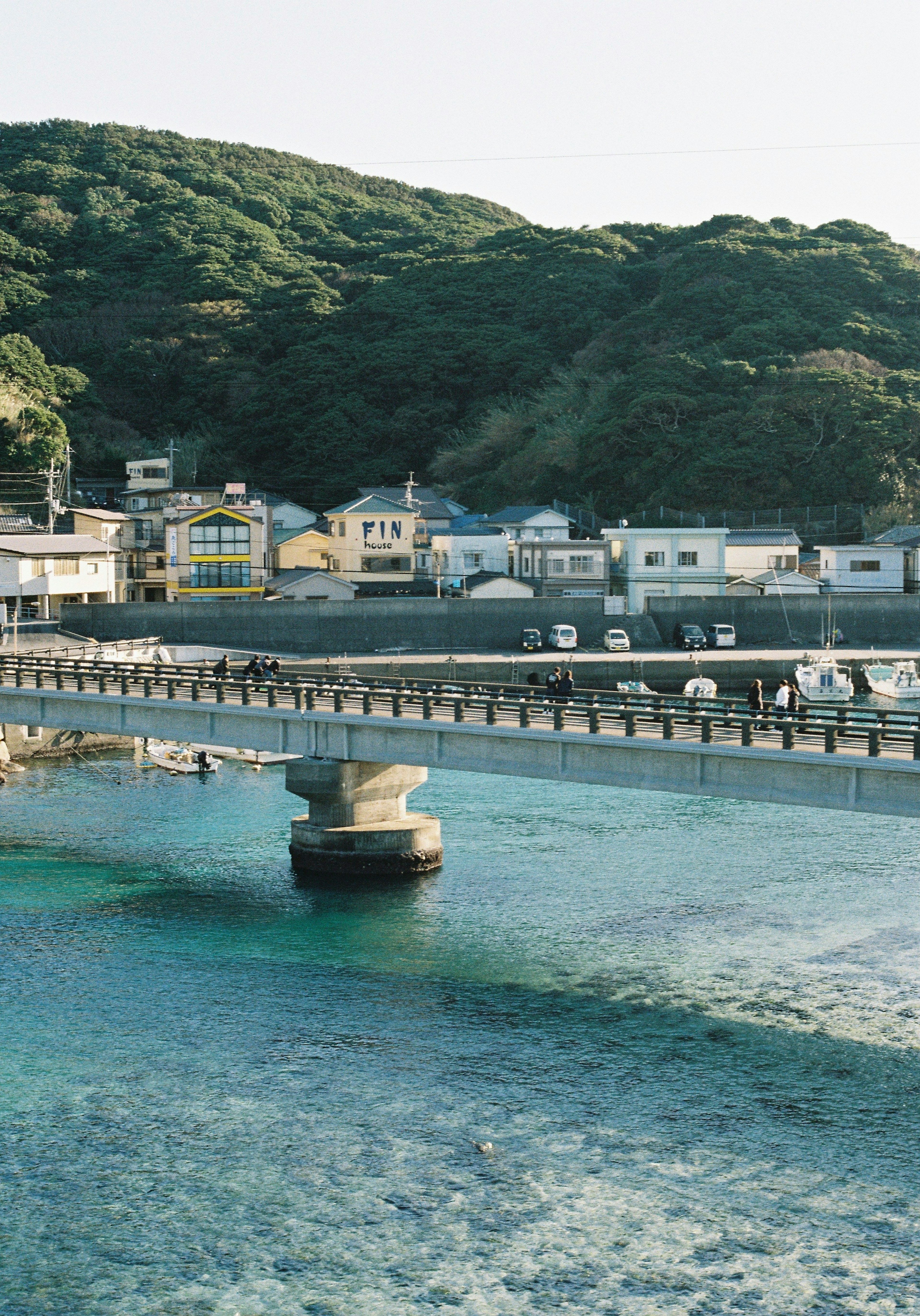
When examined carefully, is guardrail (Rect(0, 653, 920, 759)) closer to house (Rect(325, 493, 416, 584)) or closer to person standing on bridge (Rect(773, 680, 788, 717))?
person standing on bridge (Rect(773, 680, 788, 717))

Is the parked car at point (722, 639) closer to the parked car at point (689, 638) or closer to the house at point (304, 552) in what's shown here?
the parked car at point (689, 638)

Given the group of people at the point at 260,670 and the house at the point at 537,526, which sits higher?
the house at the point at 537,526

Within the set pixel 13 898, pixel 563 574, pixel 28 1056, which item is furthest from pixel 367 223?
pixel 28 1056

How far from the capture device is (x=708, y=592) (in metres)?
64.8

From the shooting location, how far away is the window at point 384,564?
6731 centimetres

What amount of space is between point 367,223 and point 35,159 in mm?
31788

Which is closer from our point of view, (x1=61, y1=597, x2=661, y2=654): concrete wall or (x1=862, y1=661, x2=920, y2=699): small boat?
(x1=862, y1=661, x2=920, y2=699): small boat

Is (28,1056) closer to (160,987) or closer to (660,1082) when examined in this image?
(160,987)

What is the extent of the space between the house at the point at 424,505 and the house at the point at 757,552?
52.5 feet

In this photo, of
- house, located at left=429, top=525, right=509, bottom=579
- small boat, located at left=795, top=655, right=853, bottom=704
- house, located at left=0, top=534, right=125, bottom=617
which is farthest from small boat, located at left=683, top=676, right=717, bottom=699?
house, located at left=0, top=534, right=125, bottom=617

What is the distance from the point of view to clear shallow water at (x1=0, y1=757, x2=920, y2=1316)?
1392 cm

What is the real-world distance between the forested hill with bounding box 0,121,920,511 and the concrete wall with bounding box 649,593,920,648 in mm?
15258

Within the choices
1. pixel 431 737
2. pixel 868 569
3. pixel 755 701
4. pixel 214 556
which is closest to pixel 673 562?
pixel 868 569

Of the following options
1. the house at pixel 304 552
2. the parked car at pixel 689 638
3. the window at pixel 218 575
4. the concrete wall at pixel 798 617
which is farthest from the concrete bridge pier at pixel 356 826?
the house at pixel 304 552
